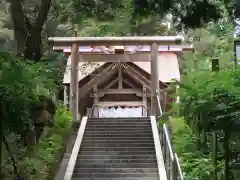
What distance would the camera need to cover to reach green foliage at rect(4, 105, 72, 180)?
768 centimetres

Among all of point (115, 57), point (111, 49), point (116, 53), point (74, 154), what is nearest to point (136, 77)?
point (111, 49)

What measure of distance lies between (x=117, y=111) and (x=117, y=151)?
8400mm

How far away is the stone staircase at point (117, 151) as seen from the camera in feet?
29.8

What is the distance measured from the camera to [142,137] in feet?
37.6

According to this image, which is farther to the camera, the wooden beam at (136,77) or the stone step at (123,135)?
the wooden beam at (136,77)

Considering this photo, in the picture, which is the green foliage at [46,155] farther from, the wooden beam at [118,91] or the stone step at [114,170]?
the wooden beam at [118,91]

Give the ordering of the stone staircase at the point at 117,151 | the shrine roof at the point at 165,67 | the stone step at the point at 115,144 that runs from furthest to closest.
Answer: the shrine roof at the point at 165,67 < the stone step at the point at 115,144 < the stone staircase at the point at 117,151

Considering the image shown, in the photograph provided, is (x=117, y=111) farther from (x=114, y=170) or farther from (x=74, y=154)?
(x=114, y=170)

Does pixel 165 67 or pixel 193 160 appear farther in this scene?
pixel 165 67

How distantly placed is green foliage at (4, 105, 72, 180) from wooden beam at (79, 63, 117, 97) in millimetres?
4950

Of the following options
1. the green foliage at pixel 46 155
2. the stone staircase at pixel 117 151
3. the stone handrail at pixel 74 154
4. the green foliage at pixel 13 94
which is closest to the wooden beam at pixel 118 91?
the stone staircase at pixel 117 151

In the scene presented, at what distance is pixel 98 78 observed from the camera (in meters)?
16.8

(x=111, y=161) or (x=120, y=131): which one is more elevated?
(x=120, y=131)

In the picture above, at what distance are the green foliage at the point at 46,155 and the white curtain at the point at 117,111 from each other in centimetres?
697
